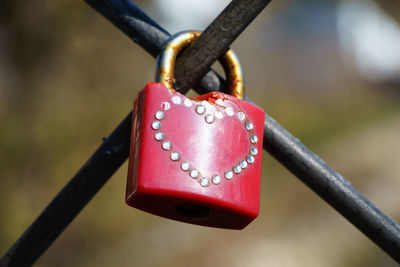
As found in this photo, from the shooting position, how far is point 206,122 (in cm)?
53

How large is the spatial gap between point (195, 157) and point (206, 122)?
43mm

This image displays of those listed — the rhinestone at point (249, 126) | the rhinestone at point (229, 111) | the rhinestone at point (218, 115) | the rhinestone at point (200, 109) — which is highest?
the rhinestone at point (249, 126)

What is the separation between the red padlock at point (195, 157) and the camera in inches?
19.4

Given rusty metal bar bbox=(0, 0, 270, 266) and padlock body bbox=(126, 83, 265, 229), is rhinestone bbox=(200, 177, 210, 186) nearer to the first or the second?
padlock body bbox=(126, 83, 265, 229)

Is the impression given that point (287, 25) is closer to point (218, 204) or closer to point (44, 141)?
point (44, 141)

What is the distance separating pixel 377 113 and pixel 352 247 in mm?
917

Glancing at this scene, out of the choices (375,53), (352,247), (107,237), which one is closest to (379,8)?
(375,53)

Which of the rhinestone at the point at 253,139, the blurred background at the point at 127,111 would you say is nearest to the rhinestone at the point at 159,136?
the rhinestone at the point at 253,139

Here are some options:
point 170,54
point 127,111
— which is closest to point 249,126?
point 170,54

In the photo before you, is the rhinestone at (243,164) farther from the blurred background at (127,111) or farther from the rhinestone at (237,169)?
the blurred background at (127,111)

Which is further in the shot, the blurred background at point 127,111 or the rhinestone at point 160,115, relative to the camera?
the blurred background at point 127,111

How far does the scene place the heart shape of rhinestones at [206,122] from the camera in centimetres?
50

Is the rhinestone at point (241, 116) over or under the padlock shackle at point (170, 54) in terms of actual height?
over

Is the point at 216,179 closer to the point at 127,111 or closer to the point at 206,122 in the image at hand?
the point at 206,122
